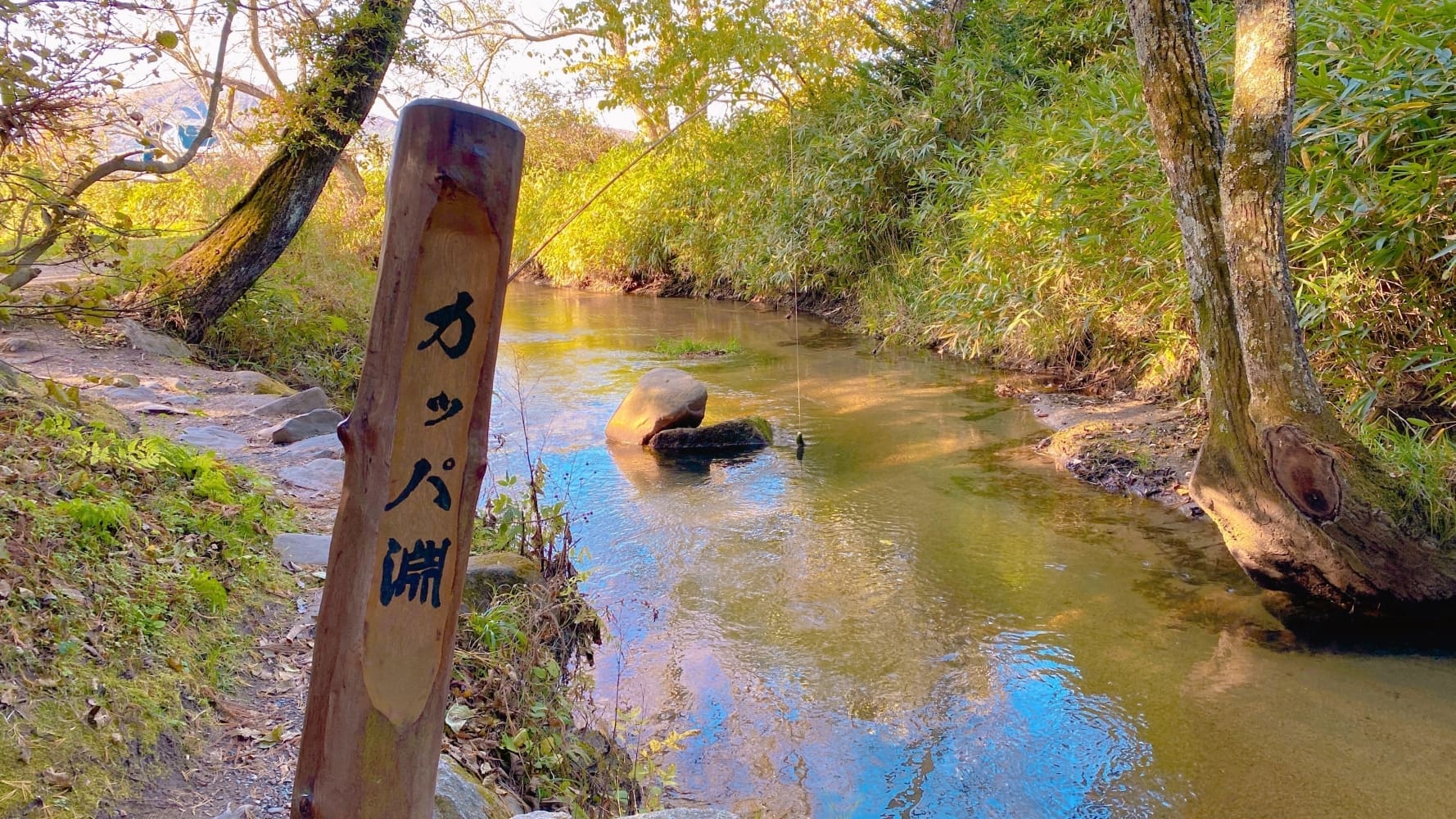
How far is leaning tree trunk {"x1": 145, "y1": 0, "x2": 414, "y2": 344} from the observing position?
5773mm

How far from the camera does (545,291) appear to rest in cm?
1870

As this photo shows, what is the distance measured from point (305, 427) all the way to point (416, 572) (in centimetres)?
392

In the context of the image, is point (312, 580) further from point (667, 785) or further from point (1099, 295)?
point (1099, 295)

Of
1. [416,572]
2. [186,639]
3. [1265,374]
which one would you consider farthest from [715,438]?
[416,572]

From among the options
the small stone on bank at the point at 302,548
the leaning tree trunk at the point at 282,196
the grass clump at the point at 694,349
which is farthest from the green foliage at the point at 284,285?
the grass clump at the point at 694,349

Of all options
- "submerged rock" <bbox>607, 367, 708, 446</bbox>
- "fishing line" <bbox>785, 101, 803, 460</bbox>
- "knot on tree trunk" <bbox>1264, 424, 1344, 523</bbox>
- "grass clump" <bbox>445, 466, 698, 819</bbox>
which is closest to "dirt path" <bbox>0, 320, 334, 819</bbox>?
"grass clump" <bbox>445, 466, 698, 819</bbox>

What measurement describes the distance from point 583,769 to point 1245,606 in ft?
10.1

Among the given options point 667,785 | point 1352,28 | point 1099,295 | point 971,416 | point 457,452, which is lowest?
point 667,785

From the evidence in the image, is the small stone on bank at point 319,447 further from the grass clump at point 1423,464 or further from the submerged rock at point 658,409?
the grass clump at point 1423,464

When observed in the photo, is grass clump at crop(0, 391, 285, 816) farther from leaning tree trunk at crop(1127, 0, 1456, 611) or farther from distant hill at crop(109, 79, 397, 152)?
leaning tree trunk at crop(1127, 0, 1456, 611)

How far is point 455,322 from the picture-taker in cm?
146

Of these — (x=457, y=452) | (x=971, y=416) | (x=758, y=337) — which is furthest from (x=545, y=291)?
(x=457, y=452)

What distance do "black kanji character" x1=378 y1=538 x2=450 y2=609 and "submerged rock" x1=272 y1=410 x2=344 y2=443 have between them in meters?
3.58

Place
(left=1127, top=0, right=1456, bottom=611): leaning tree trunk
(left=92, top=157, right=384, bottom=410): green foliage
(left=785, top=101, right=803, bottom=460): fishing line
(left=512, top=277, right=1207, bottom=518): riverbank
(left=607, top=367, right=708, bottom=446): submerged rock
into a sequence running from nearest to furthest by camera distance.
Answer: (left=1127, top=0, right=1456, bottom=611): leaning tree trunk
(left=512, top=277, right=1207, bottom=518): riverbank
(left=92, top=157, right=384, bottom=410): green foliage
(left=607, top=367, right=708, bottom=446): submerged rock
(left=785, top=101, right=803, bottom=460): fishing line
